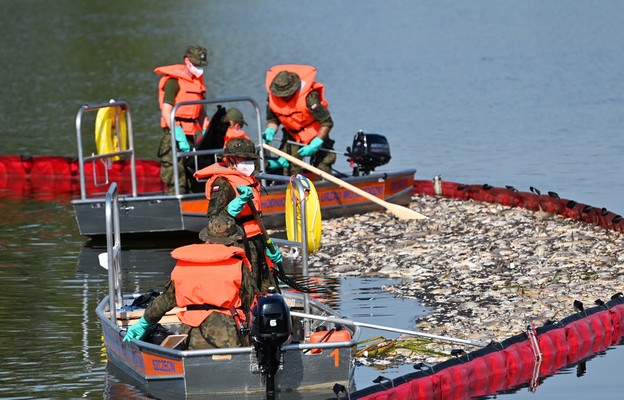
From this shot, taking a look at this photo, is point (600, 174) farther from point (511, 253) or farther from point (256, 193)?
point (256, 193)

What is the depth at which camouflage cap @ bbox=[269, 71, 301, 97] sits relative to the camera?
21.1m

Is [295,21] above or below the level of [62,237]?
above

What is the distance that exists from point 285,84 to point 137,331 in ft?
28.6

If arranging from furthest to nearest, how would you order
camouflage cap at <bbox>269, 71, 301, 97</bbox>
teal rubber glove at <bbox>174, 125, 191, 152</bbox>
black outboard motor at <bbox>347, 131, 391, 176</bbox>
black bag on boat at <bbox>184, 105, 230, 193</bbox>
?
1. black outboard motor at <bbox>347, 131, 391, 176</bbox>
2. camouflage cap at <bbox>269, 71, 301, 97</bbox>
3. black bag on boat at <bbox>184, 105, 230, 193</bbox>
4. teal rubber glove at <bbox>174, 125, 191, 152</bbox>

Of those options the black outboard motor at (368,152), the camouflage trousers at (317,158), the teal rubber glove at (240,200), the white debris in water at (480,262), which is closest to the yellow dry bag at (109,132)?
the camouflage trousers at (317,158)

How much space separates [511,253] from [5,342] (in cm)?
670

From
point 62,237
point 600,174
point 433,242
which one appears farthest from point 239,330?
point 600,174

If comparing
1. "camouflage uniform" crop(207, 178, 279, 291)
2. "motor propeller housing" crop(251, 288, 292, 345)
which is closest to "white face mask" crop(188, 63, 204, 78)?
"camouflage uniform" crop(207, 178, 279, 291)

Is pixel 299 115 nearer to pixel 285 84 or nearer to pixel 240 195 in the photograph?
pixel 285 84

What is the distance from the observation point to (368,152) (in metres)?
22.7

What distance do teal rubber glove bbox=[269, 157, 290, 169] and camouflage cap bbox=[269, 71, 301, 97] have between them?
111 centimetres

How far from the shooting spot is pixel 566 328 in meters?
14.1

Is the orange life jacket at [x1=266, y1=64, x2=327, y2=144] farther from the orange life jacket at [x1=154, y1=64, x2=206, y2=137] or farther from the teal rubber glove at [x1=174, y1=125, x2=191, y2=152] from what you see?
the teal rubber glove at [x1=174, y1=125, x2=191, y2=152]

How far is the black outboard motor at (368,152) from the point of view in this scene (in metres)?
22.7
